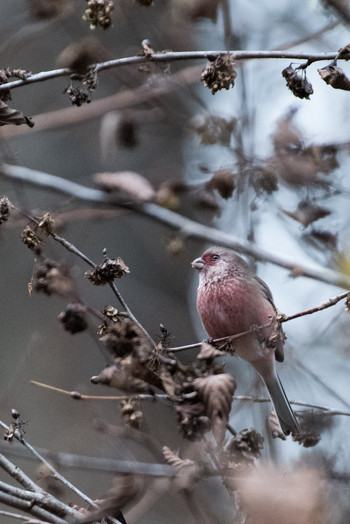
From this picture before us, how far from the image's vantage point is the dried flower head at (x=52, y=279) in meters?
2.18

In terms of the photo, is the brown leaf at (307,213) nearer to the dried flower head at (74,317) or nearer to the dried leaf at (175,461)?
the dried flower head at (74,317)

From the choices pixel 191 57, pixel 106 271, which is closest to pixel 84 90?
pixel 191 57

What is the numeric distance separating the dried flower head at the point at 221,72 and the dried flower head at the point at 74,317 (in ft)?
2.94

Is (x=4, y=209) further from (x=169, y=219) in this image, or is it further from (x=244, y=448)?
(x=169, y=219)

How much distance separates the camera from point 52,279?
2.19 metres

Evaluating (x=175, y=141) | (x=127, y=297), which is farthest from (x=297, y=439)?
(x=175, y=141)

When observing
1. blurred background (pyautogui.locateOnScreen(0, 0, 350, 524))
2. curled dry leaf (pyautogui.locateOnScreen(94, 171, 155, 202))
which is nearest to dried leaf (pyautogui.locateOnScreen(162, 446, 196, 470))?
blurred background (pyautogui.locateOnScreen(0, 0, 350, 524))

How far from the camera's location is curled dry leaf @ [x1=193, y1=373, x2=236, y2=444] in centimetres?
179

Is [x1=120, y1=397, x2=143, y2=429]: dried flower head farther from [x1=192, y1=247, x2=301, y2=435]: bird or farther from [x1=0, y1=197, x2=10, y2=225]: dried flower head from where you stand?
[x1=0, y1=197, x2=10, y2=225]: dried flower head

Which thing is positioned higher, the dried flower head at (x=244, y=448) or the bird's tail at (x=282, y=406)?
the bird's tail at (x=282, y=406)

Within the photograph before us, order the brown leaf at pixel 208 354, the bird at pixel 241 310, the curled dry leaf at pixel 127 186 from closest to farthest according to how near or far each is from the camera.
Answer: the brown leaf at pixel 208 354
the bird at pixel 241 310
the curled dry leaf at pixel 127 186

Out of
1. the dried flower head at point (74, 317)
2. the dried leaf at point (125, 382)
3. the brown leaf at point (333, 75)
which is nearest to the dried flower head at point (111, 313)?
the dried flower head at point (74, 317)

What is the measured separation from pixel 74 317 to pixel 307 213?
4.71 feet

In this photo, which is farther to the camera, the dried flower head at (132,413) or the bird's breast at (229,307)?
the bird's breast at (229,307)
